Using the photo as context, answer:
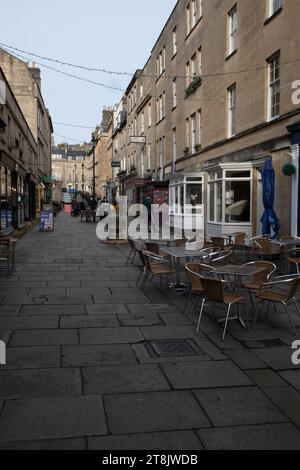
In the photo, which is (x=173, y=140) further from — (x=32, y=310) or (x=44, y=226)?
(x=32, y=310)

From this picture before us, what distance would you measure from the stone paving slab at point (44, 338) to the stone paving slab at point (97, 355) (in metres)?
0.29

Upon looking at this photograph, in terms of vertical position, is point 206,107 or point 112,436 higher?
point 206,107

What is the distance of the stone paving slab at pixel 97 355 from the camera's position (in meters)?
5.41

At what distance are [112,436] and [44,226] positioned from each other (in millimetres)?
22813

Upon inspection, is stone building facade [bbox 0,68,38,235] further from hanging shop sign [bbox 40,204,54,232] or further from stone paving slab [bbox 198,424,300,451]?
stone paving slab [bbox 198,424,300,451]

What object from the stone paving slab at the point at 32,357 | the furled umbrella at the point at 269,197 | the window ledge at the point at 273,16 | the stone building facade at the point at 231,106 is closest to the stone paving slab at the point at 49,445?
the stone paving slab at the point at 32,357

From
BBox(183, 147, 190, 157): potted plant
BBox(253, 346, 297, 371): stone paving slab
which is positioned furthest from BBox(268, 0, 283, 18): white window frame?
BBox(253, 346, 297, 371): stone paving slab

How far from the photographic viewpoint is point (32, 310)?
7891 mm

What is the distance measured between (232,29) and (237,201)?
6.74 meters

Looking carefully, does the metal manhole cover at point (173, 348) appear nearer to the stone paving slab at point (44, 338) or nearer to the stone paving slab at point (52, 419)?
the stone paving slab at point (44, 338)

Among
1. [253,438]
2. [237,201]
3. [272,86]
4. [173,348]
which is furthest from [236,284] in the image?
[237,201]

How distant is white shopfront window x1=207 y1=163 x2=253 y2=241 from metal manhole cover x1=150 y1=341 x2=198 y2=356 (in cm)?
1110
